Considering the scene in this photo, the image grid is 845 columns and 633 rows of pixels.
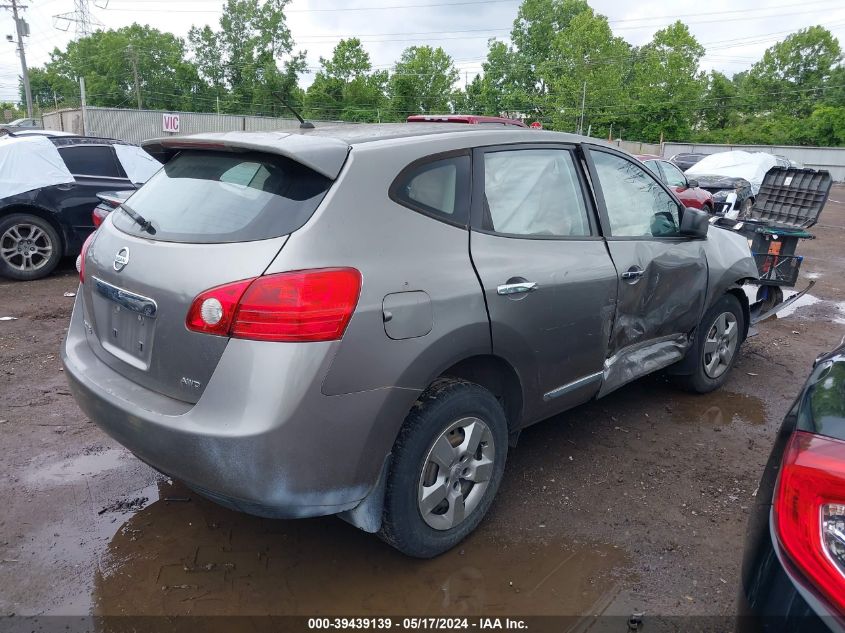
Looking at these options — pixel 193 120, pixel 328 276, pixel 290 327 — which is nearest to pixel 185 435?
pixel 290 327

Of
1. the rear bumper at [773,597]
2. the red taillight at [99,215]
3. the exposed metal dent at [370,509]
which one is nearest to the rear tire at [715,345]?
the exposed metal dent at [370,509]

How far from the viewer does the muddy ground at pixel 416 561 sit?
8.52ft

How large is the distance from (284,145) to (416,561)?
6.10 ft

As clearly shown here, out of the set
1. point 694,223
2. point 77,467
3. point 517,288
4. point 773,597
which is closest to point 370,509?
point 517,288

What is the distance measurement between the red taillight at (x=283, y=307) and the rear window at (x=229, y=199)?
207 millimetres

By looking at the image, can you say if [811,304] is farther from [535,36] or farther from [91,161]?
[535,36]

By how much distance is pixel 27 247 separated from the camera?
7.61 metres

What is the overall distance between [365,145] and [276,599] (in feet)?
6.15

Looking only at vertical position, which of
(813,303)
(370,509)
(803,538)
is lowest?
(813,303)

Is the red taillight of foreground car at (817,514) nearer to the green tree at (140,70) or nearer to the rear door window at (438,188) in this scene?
the rear door window at (438,188)

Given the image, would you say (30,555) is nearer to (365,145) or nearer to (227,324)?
(227,324)

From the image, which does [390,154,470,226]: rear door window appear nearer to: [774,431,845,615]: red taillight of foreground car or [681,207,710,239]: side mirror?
[774,431,845,615]: red taillight of foreground car

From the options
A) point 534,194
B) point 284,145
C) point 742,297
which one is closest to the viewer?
point 284,145

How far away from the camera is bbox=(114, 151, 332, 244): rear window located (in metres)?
2.38
